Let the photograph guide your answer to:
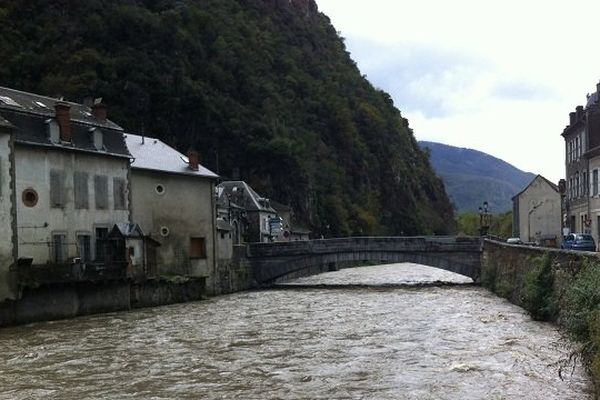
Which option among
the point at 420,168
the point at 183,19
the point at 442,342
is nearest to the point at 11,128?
the point at 442,342

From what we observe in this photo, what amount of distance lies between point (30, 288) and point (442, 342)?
1714 cm

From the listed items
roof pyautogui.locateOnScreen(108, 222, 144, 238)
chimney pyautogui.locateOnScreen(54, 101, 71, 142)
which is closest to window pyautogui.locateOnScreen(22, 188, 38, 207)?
chimney pyautogui.locateOnScreen(54, 101, 71, 142)

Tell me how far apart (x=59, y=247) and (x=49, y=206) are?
1945 millimetres

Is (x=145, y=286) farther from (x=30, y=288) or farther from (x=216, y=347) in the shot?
(x=216, y=347)

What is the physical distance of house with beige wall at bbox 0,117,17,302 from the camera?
91.2 feet

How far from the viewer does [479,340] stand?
19938 mm

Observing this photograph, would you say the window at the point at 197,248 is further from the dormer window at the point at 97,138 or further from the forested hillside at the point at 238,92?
the forested hillside at the point at 238,92

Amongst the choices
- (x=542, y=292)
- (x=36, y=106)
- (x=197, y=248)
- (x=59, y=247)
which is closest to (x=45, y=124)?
(x=36, y=106)

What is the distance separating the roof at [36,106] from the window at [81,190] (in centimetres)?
265

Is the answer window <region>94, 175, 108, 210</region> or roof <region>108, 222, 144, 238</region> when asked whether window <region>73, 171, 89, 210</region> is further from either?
roof <region>108, 222, 144, 238</region>

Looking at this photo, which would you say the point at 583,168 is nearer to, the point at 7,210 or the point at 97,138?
the point at 97,138

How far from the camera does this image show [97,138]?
34.4m

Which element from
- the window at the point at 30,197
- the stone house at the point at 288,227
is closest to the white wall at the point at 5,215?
the window at the point at 30,197

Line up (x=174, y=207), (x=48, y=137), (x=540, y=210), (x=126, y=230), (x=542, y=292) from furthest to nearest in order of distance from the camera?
(x=540, y=210), (x=174, y=207), (x=126, y=230), (x=48, y=137), (x=542, y=292)
